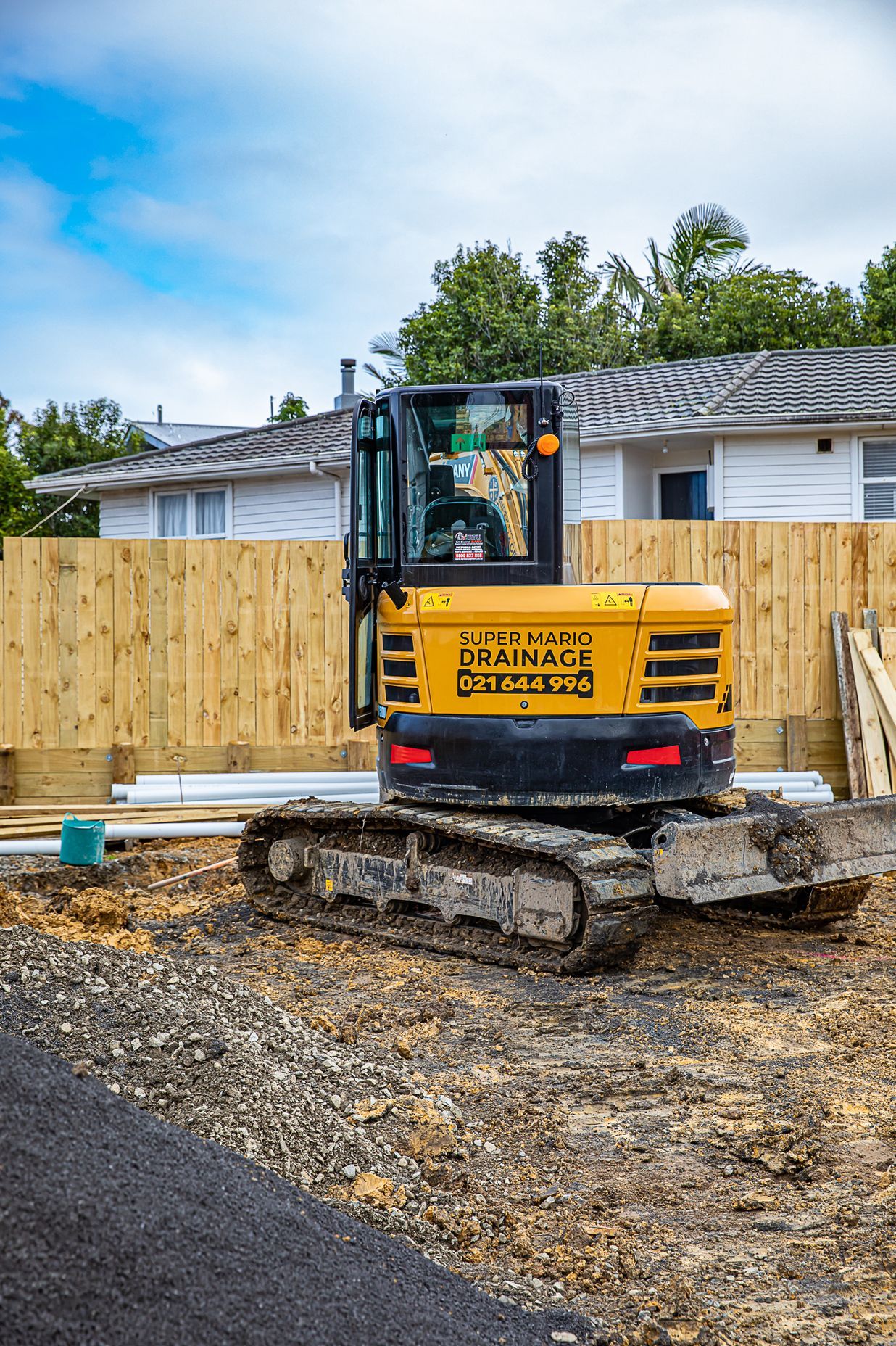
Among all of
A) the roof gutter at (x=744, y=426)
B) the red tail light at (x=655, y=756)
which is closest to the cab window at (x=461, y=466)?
the red tail light at (x=655, y=756)

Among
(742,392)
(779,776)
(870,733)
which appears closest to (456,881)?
(779,776)

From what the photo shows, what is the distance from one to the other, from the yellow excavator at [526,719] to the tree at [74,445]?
2423 cm

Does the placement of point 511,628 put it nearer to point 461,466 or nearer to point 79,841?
point 461,466

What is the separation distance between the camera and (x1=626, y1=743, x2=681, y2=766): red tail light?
6.43m

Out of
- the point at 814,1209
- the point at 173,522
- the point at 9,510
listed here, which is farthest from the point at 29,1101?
the point at 9,510

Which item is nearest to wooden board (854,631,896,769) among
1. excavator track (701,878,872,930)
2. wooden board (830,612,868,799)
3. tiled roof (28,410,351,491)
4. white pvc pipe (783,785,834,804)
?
wooden board (830,612,868,799)

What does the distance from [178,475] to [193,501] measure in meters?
0.83

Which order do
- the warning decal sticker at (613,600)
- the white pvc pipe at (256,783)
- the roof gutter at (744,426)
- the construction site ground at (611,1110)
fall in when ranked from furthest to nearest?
the roof gutter at (744,426)
the white pvc pipe at (256,783)
the warning decal sticker at (613,600)
the construction site ground at (611,1110)

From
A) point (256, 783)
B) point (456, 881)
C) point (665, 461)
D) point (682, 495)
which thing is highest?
point (665, 461)

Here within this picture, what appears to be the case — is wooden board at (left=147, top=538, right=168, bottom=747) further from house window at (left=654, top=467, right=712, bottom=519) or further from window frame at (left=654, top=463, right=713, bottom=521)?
house window at (left=654, top=467, right=712, bottom=519)

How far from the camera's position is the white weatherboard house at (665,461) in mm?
16484

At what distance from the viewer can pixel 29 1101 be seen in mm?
3242

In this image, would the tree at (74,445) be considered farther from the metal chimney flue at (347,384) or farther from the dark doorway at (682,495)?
the dark doorway at (682,495)

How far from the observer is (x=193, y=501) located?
2006 centimetres
